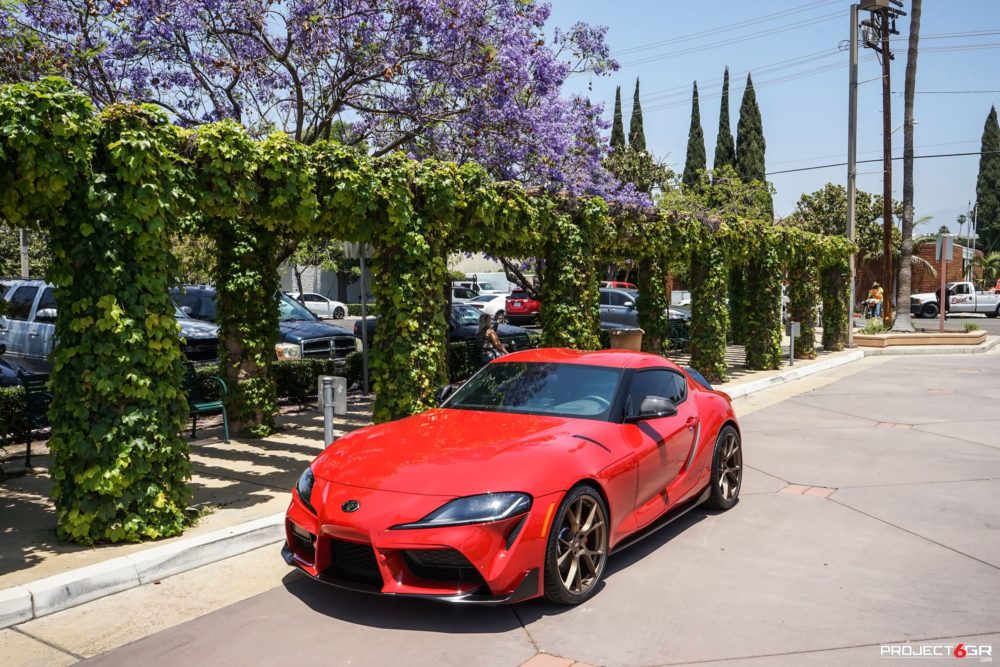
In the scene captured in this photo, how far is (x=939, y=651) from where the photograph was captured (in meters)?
4.25

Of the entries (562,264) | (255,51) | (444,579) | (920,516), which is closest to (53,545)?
(444,579)

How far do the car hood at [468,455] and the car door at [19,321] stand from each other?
9.34 metres

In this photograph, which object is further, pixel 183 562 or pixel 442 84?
pixel 442 84

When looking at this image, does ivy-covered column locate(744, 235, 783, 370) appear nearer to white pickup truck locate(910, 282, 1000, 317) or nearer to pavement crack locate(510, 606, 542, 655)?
pavement crack locate(510, 606, 542, 655)

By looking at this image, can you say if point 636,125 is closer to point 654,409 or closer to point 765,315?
point 765,315

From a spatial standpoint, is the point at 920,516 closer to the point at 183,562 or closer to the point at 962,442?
the point at 962,442

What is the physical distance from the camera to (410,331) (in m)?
9.02

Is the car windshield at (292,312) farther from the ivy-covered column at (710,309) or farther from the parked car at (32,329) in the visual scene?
the ivy-covered column at (710,309)

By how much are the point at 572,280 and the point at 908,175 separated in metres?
22.9

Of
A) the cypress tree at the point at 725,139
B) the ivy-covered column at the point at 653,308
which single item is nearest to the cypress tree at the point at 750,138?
the cypress tree at the point at 725,139

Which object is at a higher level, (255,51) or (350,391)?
(255,51)

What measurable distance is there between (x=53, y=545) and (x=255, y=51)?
12.0 m

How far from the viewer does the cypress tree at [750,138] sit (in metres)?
55.8

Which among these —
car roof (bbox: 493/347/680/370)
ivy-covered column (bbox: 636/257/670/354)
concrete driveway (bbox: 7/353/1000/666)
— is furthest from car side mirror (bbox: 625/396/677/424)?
ivy-covered column (bbox: 636/257/670/354)
